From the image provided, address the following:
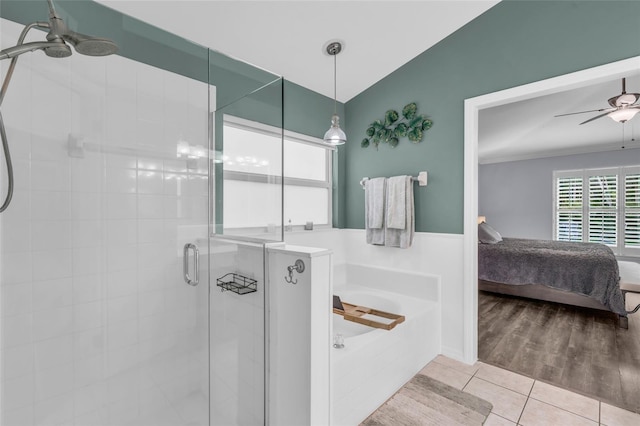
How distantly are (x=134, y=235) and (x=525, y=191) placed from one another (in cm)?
693

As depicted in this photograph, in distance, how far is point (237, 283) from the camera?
1586mm

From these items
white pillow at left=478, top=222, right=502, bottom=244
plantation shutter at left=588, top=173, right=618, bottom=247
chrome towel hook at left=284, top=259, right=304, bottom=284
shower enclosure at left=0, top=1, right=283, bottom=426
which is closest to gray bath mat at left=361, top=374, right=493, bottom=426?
shower enclosure at left=0, top=1, right=283, bottom=426

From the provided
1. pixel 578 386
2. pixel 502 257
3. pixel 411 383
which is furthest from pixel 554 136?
pixel 411 383

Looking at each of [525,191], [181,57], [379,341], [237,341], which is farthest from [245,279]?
[525,191]

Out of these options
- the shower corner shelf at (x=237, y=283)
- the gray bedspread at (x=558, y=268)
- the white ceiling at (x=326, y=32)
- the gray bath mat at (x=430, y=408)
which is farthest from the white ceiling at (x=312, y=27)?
the gray bedspread at (x=558, y=268)

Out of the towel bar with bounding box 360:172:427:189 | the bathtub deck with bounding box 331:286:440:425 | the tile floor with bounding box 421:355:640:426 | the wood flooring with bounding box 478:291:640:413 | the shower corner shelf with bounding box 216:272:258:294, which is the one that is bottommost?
the tile floor with bounding box 421:355:640:426

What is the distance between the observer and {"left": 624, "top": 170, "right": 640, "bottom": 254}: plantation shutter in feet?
16.9

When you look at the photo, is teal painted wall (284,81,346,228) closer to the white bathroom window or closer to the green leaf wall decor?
the green leaf wall decor

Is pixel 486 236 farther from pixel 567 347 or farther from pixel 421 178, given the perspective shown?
pixel 421 178

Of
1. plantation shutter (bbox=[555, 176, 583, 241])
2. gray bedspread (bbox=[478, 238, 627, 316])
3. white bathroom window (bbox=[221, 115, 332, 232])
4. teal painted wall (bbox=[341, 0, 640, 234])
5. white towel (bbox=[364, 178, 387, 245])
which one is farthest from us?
plantation shutter (bbox=[555, 176, 583, 241])

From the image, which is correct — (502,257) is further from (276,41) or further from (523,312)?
(276,41)

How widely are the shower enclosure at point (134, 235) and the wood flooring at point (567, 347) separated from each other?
2078 mm

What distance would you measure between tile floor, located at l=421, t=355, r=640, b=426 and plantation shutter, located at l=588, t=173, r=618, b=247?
5.01 metres

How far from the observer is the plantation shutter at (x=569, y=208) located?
566 cm
